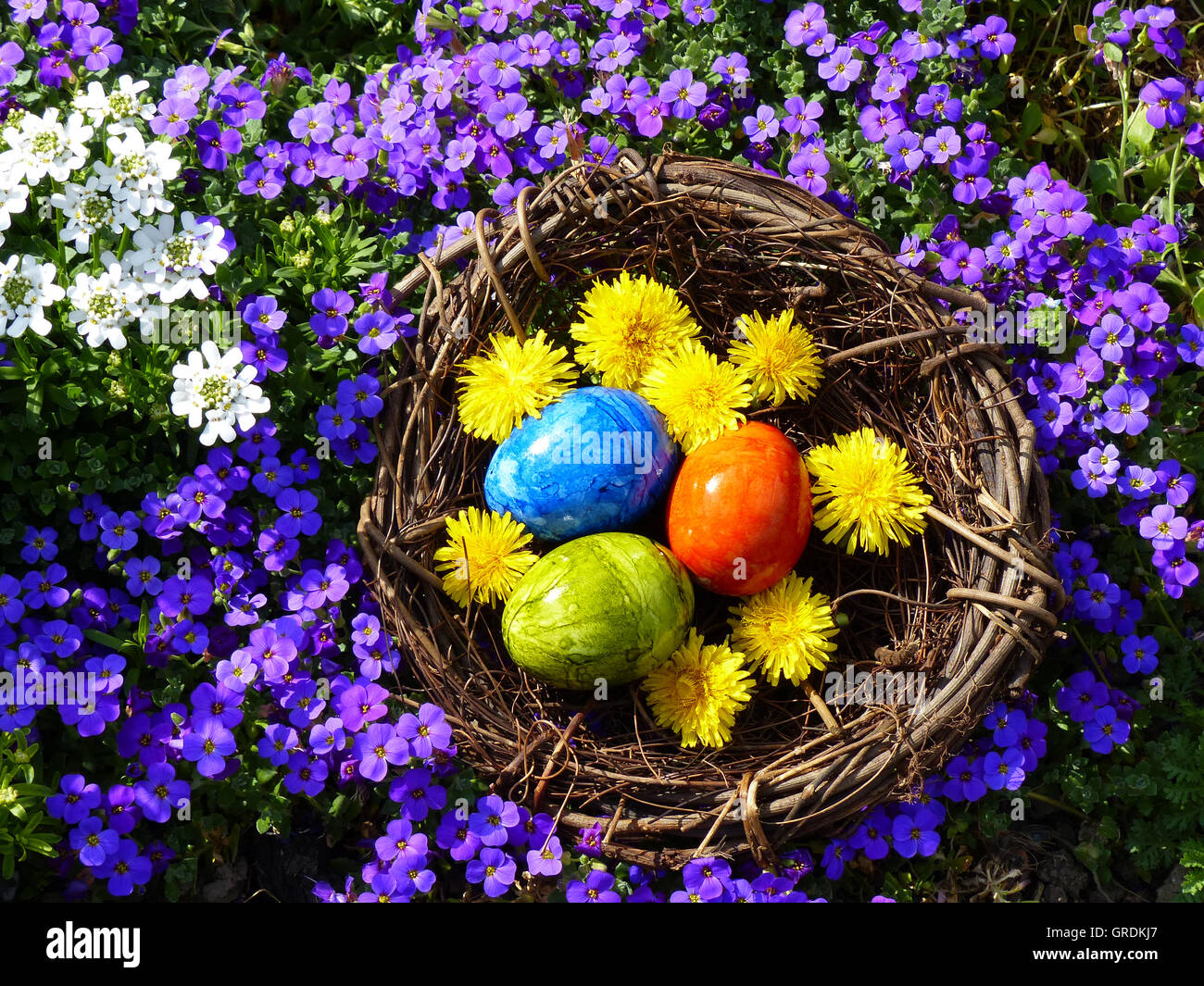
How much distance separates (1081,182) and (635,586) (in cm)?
194

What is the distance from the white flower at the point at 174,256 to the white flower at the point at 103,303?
6 centimetres

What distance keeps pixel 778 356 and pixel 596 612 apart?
2.56ft

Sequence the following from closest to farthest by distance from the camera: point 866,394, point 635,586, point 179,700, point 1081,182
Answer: point 635,586 → point 179,700 → point 866,394 → point 1081,182

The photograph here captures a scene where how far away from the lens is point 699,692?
268 cm

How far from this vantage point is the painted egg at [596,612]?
258cm

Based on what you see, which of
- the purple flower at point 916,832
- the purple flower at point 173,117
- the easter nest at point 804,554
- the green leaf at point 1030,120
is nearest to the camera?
the easter nest at point 804,554

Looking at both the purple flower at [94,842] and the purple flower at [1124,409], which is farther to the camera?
the purple flower at [1124,409]

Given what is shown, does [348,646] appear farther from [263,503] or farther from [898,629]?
[898,629]

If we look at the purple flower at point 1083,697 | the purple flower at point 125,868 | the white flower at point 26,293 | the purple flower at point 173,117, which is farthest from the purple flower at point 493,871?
the purple flower at point 173,117

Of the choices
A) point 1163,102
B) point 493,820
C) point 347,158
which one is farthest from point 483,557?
point 1163,102

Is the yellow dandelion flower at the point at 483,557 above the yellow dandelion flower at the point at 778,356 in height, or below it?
below

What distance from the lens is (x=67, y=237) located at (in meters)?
2.74

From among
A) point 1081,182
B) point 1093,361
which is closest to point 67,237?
point 1093,361

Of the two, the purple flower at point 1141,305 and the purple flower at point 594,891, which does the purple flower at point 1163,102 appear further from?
the purple flower at point 594,891
